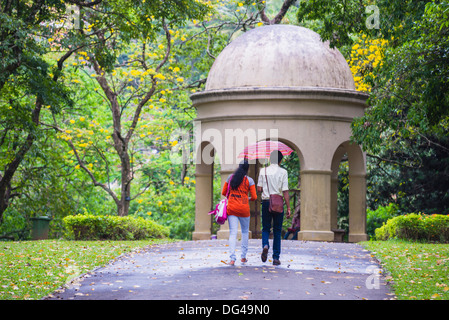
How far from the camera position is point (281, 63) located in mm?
19734

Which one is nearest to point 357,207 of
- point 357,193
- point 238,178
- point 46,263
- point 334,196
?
point 357,193

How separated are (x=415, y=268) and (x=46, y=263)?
20.9 feet

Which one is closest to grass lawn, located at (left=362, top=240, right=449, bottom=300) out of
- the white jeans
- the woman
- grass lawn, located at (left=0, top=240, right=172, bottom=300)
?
the white jeans

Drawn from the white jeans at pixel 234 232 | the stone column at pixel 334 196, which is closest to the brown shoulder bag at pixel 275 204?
the white jeans at pixel 234 232

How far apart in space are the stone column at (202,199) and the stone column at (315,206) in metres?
3.29

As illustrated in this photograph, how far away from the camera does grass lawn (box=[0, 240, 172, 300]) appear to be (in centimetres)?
937

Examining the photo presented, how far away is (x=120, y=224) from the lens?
18.9 metres

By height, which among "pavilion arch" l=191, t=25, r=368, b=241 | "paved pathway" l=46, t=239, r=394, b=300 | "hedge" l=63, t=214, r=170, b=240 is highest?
"pavilion arch" l=191, t=25, r=368, b=241

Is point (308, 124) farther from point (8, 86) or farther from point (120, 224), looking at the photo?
point (8, 86)

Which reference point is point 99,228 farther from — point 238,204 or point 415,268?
point 415,268

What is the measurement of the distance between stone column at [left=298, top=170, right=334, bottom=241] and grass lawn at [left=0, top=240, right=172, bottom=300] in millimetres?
4671

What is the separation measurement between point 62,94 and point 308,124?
6.69 meters

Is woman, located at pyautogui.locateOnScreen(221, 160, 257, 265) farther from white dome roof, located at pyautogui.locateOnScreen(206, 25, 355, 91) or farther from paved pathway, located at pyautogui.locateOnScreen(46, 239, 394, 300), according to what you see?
white dome roof, located at pyautogui.locateOnScreen(206, 25, 355, 91)

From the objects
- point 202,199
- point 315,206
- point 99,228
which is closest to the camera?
point 99,228
